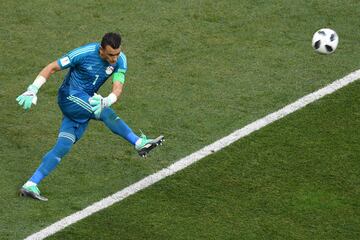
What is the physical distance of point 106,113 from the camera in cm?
1193

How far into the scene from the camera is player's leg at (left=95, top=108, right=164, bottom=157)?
39.2ft

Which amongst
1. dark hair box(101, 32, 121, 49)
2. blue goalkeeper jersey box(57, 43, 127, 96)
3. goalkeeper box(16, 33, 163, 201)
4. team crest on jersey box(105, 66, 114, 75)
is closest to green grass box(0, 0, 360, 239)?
goalkeeper box(16, 33, 163, 201)

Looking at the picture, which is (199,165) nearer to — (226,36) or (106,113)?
(106,113)

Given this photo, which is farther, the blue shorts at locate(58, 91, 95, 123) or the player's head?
the blue shorts at locate(58, 91, 95, 123)

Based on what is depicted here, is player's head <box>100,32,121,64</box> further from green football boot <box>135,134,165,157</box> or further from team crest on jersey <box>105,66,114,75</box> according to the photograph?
green football boot <box>135,134,165,157</box>

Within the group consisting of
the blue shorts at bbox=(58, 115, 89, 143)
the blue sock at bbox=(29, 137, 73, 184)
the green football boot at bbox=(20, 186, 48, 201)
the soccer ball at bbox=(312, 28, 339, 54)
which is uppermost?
the soccer ball at bbox=(312, 28, 339, 54)

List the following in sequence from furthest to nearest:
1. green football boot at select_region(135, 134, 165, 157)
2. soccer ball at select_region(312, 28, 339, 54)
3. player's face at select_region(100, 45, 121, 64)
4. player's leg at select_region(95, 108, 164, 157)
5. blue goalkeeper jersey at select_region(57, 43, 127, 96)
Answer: soccer ball at select_region(312, 28, 339, 54) → green football boot at select_region(135, 134, 165, 157) → player's leg at select_region(95, 108, 164, 157) → blue goalkeeper jersey at select_region(57, 43, 127, 96) → player's face at select_region(100, 45, 121, 64)

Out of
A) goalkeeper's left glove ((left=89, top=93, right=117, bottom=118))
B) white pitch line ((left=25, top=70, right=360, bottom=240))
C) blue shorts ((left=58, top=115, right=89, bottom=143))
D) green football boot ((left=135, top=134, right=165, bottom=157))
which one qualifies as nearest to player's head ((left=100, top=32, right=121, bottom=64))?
goalkeeper's left glove ((left=89, top=93, right=117, bottom=118))

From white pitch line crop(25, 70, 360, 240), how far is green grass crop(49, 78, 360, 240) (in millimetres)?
104

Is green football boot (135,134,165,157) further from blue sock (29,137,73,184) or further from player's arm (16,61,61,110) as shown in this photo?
player's arm (16,61,61,110)

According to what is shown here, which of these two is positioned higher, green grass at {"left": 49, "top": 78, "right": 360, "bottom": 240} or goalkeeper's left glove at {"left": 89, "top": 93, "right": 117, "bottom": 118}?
green grass at {"left": 49, "top": 78, "right": 360, "bottom": 240}

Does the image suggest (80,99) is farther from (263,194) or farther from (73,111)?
(263,194)

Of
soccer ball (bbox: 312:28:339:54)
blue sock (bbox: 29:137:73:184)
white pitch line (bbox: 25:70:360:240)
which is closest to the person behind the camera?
white pitch line (bbox: 25:70:360:240)

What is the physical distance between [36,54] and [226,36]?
290 cm
